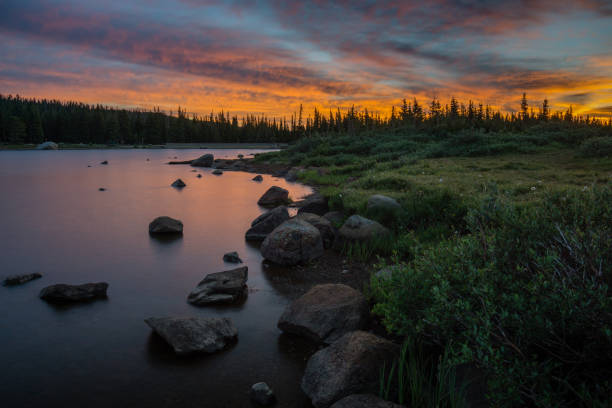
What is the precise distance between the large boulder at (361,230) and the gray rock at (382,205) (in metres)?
1.57

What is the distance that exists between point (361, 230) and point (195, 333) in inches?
259

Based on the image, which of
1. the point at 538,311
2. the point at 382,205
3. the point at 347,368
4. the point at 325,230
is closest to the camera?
the point at 538,311

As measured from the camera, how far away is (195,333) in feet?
21.4

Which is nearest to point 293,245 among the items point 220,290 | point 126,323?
point 220,290

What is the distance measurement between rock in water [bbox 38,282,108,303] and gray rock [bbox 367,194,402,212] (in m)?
8.77

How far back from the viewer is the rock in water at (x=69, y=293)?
8.48 metres

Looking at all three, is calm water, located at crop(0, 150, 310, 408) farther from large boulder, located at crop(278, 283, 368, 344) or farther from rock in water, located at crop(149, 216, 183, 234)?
rock in water, located at crop(149, 216, 183, 234)

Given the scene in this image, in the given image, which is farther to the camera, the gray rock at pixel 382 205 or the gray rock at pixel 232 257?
the gray rock at pixel 382 205

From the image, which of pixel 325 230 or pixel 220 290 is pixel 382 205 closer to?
pixel 325 230

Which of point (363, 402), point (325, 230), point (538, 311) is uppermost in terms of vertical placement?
point (538, 311)

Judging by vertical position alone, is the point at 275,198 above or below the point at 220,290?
above

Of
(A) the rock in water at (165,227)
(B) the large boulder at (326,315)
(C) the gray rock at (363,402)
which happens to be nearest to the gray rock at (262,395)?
(C) the gray rock at (363,402)

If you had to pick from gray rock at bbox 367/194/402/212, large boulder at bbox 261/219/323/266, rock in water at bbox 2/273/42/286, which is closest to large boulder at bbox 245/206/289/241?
large boulder at bbox 261/219/323/266

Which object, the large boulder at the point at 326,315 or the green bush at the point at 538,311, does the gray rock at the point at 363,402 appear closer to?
the green bush at the point at 538,311
